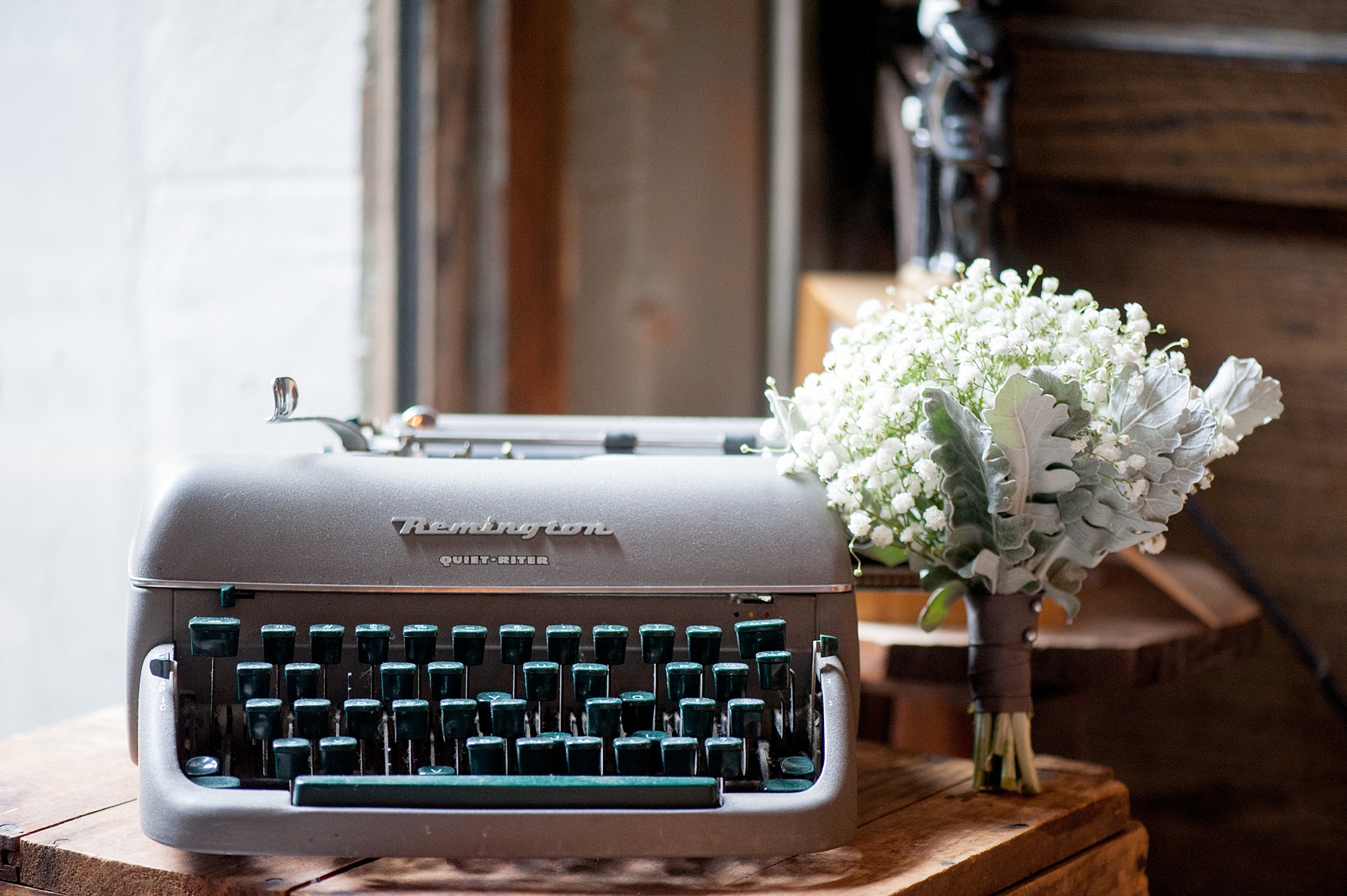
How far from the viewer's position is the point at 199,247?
5.95 ft

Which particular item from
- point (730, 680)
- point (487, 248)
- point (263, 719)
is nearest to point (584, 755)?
point (730, 680)

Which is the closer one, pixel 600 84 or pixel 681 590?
pixel 681 590

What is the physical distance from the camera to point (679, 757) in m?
0.88

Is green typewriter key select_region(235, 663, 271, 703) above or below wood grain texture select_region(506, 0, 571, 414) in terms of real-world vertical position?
below

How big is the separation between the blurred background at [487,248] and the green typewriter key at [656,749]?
925 mm

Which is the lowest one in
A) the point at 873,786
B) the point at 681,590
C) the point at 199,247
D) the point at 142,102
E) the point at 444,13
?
the point at 873,786

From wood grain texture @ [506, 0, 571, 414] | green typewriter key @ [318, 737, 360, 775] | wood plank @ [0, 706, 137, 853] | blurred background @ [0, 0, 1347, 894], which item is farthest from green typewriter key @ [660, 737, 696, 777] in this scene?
wood grain texture @ [506, 0, 571, 414]

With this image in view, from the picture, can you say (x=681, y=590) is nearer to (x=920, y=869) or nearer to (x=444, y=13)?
(x=920, y=869)

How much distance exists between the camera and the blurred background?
1740mm

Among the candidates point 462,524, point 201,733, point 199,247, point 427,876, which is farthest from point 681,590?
point 199,247

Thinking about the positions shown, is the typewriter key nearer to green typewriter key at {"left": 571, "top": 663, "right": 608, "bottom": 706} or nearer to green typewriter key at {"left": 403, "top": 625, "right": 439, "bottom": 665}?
green typewriter key at {"left": 571, "top": 663, "right": 608, "bottom": 706}

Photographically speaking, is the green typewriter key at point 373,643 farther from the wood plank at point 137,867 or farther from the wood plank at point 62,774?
the wood plank at point 62,774

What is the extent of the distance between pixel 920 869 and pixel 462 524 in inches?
17.1

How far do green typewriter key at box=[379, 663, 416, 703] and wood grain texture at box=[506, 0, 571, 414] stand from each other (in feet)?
3.48
